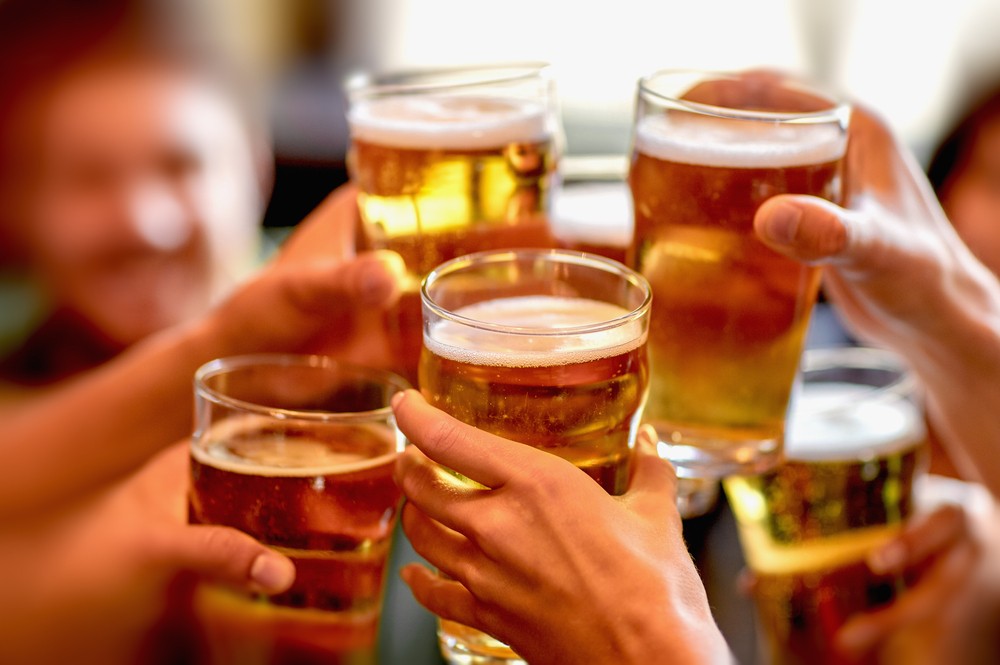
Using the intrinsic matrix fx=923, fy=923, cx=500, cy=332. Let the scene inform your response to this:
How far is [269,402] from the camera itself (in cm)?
115

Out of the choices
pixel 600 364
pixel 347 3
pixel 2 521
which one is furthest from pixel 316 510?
pixel 347 3

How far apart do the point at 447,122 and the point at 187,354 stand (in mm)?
629

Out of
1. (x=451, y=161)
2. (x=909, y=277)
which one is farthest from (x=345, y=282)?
(x=909, y=277)

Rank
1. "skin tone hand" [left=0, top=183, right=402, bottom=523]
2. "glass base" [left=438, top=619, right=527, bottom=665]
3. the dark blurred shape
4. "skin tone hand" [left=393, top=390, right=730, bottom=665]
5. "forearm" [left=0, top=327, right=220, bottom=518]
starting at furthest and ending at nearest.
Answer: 1. the dark blurred shape
2. "forearm" [left=0, top=327, right=220, bottom=518]
3. "skin tone hand" [left=0, top=183, right=402, bottom=523]
4. "glass base" [left=438, top=619, right=527, bottom=665]
5. "skin tone hand" [left=393, top=390, right=730, bottom=665]

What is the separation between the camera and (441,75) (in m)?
1.29

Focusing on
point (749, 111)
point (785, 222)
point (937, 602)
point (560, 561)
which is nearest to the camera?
point (560, 561)

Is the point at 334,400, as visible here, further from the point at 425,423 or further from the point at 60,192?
the point at 60,192

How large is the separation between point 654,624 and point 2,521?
81.0 inches

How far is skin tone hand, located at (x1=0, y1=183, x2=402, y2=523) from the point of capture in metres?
1.26

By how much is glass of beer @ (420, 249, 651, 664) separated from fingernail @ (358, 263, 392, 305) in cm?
21

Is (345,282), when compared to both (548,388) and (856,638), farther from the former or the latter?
(856,638)

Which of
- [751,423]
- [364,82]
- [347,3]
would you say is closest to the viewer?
[751,423]

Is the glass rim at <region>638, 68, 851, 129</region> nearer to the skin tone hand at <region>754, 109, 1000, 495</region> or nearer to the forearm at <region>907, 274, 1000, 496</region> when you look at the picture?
the skin tone hand at <region>754, 109, 1000, 495</region>

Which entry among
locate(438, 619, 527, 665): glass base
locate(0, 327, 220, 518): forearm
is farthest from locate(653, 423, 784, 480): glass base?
locate(0, 327, 220, 518): forearm
